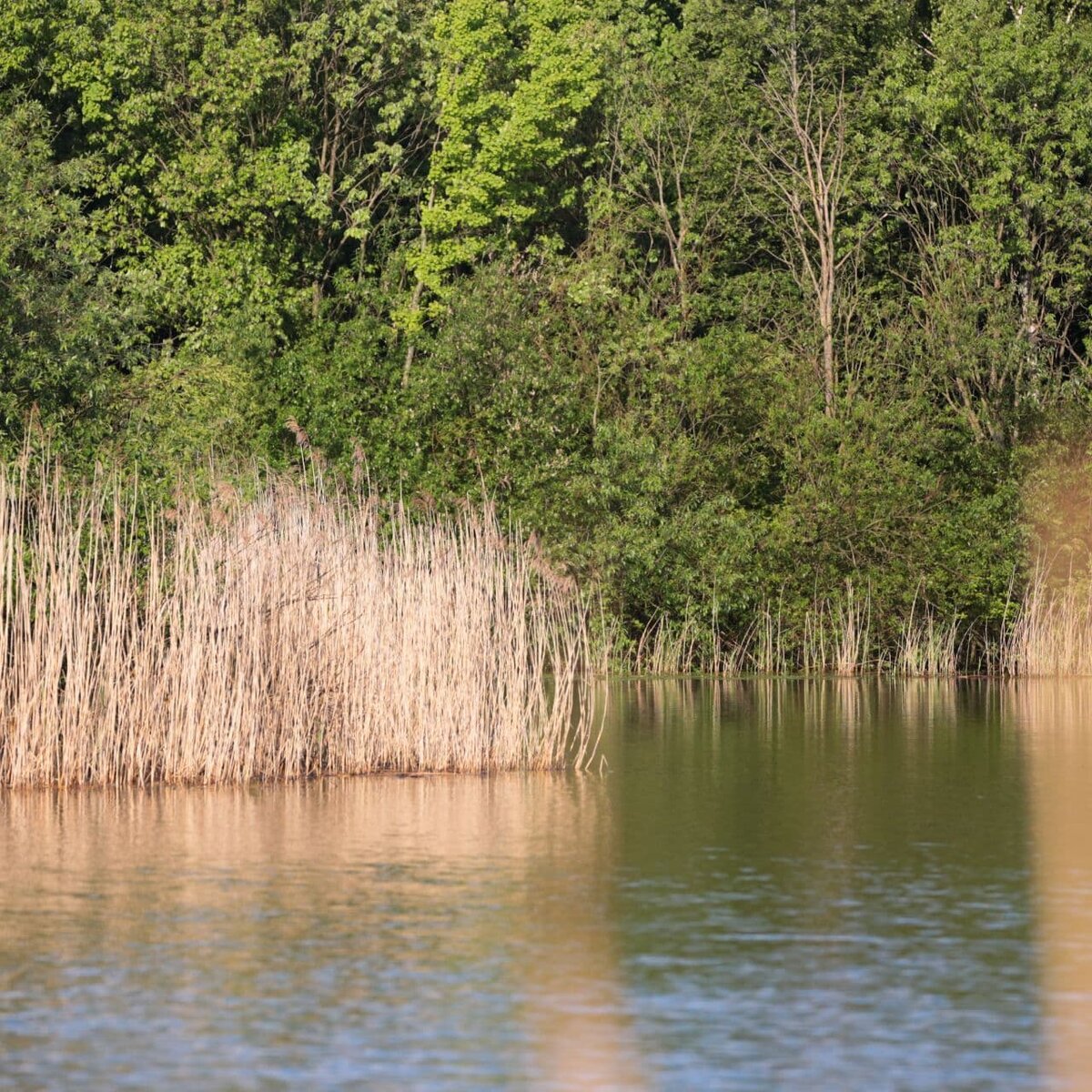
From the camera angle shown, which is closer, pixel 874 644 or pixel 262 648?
pixel 262 648

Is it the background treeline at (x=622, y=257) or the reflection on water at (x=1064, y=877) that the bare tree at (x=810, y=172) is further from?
the reflection on water at (x=1064, y=877)

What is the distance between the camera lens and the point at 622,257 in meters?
36.8

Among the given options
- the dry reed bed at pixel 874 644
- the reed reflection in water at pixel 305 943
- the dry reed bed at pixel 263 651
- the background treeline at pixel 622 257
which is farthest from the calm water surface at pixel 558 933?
the background treeline at pixel 622 257

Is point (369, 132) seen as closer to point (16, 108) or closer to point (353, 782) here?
point (16, 108)

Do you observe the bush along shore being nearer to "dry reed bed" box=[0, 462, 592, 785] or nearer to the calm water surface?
"dry reed bed" box=[0, 462, 592, 785]

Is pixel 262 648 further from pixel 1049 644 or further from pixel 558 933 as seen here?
pixel 1049 644

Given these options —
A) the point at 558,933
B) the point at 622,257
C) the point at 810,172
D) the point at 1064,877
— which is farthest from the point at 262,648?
the point at 622,257

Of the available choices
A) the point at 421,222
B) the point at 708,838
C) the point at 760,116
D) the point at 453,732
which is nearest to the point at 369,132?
the point at 421,222

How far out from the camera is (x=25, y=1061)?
7.52 m

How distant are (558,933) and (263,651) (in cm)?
531

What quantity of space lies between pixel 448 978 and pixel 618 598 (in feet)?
67.7

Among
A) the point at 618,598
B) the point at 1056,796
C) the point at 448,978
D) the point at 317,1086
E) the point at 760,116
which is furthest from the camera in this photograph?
the point at 760,116

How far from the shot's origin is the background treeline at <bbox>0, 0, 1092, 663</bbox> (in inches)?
1206

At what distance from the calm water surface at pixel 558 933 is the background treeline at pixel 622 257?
14.8 metres
